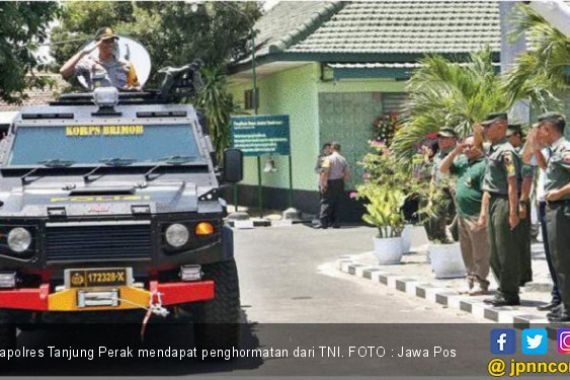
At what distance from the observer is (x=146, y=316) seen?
936 cm

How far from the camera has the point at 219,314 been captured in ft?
32.2

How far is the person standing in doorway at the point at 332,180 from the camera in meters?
26.4

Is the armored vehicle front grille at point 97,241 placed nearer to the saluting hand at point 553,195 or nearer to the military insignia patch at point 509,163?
the saluting hand at point 553,195

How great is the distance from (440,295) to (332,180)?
1280cm

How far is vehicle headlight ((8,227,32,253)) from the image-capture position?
939cm

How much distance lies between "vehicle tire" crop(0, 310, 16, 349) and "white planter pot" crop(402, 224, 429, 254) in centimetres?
1000

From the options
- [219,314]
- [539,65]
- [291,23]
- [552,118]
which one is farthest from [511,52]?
[291,23]

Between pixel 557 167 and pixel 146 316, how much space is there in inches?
159

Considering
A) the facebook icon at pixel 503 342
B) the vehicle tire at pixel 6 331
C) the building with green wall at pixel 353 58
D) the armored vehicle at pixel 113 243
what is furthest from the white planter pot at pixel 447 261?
the building with green wall at pixel 353 58

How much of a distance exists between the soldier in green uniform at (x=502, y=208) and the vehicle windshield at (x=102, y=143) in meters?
3.26

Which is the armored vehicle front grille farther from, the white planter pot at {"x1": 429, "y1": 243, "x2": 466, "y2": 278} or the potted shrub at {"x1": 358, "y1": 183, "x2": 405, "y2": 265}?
the potted shrub at {"x1": 358, "y1": 183, "x2": 405, "y2": 265}

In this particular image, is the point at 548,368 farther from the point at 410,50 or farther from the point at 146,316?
the point at 410,50

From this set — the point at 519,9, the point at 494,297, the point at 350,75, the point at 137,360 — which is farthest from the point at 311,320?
the point at 350,75

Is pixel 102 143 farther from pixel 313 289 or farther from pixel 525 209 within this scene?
pixel 313 289
